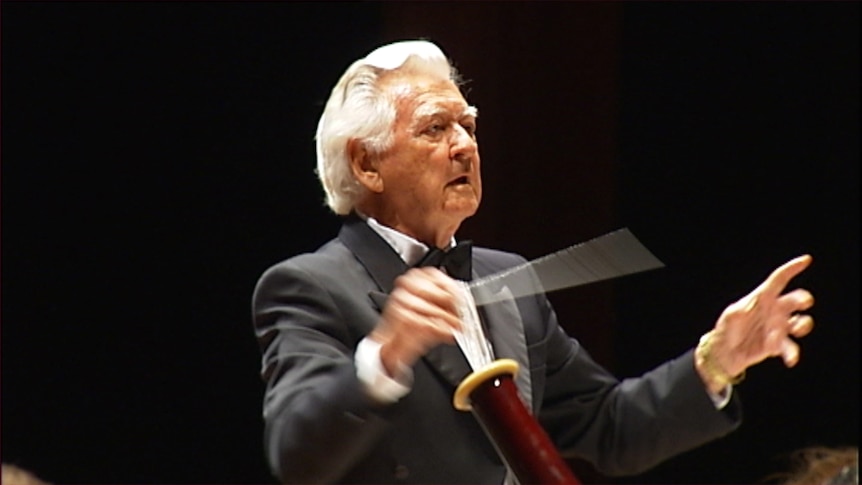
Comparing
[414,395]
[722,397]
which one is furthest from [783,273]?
[414,395]

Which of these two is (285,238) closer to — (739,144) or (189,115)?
(189,115)

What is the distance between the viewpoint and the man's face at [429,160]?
1.90 meters

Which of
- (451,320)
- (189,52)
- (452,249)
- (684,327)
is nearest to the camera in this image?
(451,320)

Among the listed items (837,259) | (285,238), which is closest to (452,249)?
(285,238)

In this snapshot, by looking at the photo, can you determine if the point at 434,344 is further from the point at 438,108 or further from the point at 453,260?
the point at 438,108

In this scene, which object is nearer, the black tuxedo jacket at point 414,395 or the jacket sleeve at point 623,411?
the black tuxedo jacket at point 414,395

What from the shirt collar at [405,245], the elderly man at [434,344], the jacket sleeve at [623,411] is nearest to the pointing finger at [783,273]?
the elderly man at [434,344]

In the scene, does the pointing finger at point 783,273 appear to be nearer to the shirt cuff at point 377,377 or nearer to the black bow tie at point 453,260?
the black bow tie at point 453,260

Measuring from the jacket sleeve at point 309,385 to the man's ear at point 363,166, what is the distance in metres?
0.15

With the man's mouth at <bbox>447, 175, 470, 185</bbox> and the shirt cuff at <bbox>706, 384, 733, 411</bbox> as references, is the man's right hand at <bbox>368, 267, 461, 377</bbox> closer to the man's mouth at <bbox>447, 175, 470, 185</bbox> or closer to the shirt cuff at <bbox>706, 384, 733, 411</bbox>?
the man's mouth at <bbox>447, 175, 470, 185</bbox>

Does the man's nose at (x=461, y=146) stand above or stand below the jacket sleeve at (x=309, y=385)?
above

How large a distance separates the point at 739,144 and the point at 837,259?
1.03 ft

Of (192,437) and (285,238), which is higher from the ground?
(285,238)

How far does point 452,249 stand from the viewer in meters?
1.90
